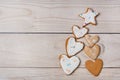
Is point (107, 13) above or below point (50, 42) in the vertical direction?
above

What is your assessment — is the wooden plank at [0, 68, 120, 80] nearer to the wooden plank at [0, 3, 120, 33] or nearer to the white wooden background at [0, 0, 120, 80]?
the white wooden background at [0, 0, 120, 80]

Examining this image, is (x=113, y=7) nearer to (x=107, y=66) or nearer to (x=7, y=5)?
(x=107, y=66)

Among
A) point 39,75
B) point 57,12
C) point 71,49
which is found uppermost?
point 57,12

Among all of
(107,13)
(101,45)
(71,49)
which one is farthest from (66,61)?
(107,13)

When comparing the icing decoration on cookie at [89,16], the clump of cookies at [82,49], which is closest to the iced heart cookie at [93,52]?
the clump of cookies at [82,49]

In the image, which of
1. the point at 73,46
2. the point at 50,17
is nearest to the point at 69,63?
the point at 73,46
